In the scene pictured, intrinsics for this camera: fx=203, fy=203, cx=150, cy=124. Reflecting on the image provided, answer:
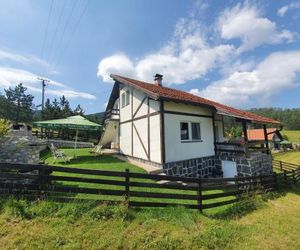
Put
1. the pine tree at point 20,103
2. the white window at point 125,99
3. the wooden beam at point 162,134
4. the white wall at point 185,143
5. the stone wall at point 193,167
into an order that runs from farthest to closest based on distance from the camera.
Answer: the pine tree at point 20,103, the white window at point 125,99, the white wall at point 185,143, the stone wall at point 193,167, the wooden beam at point 162,134

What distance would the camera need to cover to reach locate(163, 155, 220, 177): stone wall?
10.6 meters

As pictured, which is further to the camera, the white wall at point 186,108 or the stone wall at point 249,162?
the stone wall at point 249,162

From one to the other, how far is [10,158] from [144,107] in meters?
7.37

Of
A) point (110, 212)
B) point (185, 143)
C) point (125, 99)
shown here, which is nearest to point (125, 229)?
point (110, 212)

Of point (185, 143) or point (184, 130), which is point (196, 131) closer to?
point (184, 130)

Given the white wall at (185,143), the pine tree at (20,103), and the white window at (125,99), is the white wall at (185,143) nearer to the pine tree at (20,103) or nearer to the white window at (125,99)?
the white window at (125,99)

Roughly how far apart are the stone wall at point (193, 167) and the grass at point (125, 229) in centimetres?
462

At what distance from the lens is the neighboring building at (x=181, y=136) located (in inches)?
424

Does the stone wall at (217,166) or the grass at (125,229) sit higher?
the stone wall at (217,166)

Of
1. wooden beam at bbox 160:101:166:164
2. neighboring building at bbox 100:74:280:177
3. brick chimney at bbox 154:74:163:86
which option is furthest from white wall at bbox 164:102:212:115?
brick chimney at bbox 154:74:163:86

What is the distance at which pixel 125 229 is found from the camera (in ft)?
14.9

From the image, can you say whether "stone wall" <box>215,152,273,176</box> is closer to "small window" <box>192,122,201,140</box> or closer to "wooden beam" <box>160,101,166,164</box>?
"small window" <box>192,122,201,140</box>

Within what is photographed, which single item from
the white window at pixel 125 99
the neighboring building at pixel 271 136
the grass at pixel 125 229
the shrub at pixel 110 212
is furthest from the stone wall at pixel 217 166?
the neighboring building at pixel 271 136

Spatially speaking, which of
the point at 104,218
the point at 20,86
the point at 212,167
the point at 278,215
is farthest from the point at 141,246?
the point at 20,86
